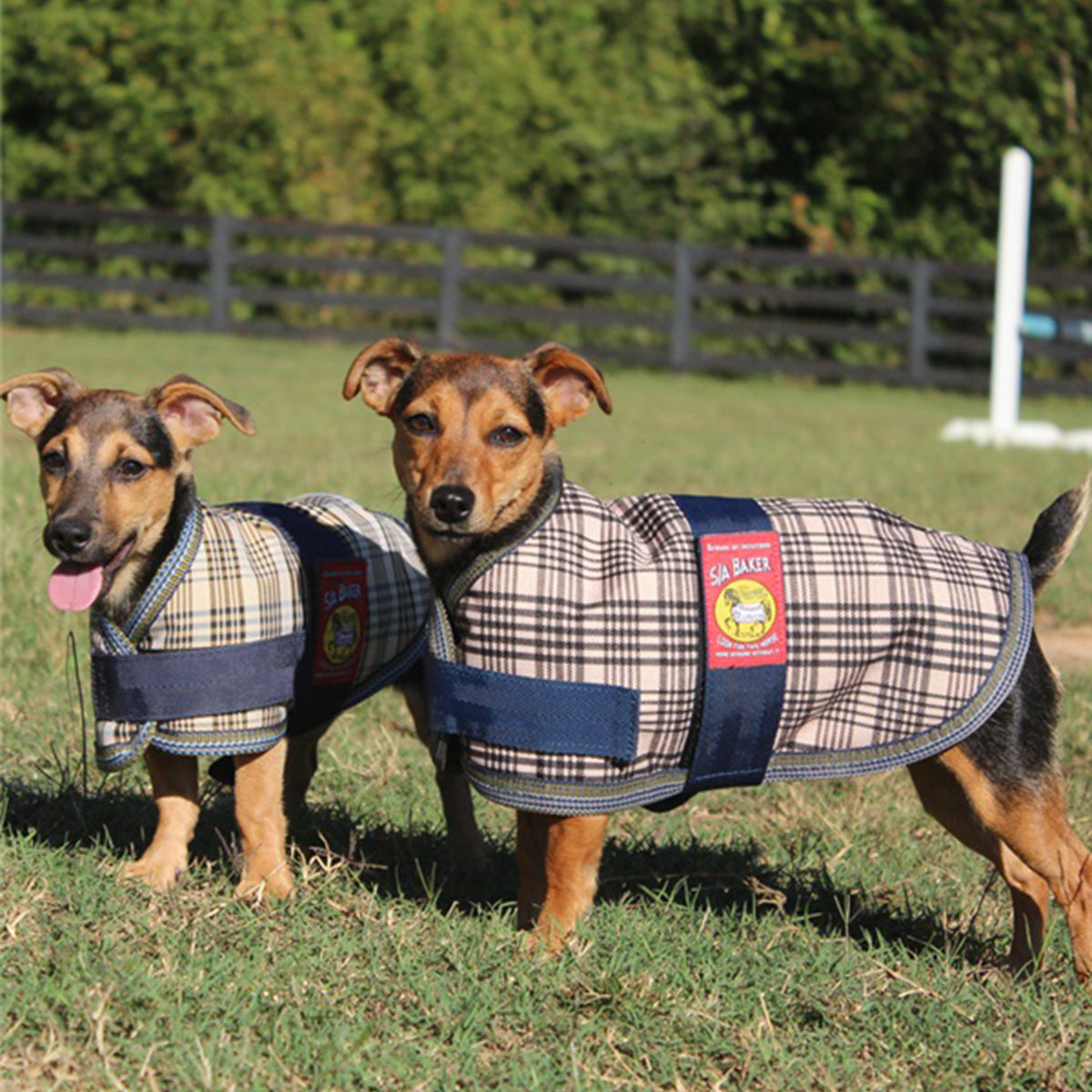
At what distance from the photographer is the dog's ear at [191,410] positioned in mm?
5207

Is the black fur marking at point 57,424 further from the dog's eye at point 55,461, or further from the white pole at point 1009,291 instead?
the white pole at point 1009,291

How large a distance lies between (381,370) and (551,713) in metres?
1.27

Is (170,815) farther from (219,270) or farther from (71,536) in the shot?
(219,270)

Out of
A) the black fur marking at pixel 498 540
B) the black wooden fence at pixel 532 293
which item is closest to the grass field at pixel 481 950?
the black fur marking at pixel 498 540

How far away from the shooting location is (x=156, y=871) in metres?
4.89

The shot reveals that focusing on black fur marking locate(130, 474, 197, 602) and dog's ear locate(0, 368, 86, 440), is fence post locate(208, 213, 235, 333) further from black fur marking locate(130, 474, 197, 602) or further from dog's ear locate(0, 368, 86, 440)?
black fur marking locate(130, 474, 197, 602)

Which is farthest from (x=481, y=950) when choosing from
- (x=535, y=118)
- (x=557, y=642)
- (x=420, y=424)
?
(x=535, y=118)

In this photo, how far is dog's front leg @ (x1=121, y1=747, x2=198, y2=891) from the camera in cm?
491

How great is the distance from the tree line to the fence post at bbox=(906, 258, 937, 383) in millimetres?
2326

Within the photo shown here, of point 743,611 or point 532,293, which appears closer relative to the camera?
point 743,611

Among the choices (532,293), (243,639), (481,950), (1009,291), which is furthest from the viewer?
(532,293)

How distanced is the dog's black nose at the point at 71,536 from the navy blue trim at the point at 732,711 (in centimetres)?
164

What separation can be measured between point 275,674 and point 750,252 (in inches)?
834

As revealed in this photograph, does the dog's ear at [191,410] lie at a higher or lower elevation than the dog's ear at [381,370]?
lower
